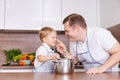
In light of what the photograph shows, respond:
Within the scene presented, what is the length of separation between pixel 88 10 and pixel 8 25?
1.00 metres

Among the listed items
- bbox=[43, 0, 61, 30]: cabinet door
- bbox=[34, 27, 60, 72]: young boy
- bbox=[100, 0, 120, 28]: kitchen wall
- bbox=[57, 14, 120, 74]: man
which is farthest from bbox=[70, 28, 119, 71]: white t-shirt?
bbox=[43, 0, 61, 30]: cabinet door

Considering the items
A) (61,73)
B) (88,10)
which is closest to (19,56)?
(88,10)

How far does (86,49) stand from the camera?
1.80 meters

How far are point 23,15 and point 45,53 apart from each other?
1136mm

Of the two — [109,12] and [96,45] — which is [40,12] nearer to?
[109,12]

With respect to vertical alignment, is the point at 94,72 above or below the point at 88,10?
below

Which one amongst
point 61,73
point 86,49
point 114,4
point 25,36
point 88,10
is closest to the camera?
point 61,73

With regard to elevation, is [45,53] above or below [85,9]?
below

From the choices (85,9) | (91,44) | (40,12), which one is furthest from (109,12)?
(91,44)

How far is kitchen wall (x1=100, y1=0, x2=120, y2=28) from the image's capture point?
2584mm

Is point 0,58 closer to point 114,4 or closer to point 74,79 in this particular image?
point 114,4

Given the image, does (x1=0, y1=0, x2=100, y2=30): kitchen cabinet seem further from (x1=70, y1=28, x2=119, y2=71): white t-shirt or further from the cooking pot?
the cooking pot

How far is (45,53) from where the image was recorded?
1980 millimetres

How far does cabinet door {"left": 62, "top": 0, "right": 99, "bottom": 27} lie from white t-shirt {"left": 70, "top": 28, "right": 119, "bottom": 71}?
1.27 meters
